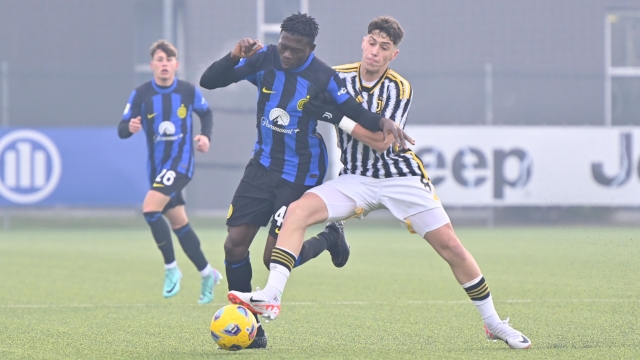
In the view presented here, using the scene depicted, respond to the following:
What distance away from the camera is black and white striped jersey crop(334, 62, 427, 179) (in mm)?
5969

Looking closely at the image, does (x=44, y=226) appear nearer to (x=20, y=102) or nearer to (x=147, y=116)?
(x=20, y=102)

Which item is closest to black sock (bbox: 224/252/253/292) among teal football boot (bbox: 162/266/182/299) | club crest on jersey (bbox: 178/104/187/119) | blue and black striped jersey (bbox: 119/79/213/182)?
teal football boot (bbox: 162/266/182/299)

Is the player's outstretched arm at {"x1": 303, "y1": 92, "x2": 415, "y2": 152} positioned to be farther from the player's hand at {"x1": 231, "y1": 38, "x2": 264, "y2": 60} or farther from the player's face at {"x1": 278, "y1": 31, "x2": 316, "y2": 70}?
the player's hand at {"x1": 231, "y1": 38, "x2": 264, "y2": 60}

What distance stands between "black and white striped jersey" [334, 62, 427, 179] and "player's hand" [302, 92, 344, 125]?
15cm

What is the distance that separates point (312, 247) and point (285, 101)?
3.01 ft

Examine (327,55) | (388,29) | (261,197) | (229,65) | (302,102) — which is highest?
(327,55)

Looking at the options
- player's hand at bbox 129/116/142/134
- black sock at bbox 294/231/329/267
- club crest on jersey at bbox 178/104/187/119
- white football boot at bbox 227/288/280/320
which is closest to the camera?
white football boot at bbox 227/288/280/320

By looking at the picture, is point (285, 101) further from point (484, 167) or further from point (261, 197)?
point (484, 167)

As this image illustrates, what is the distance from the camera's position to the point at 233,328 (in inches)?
214

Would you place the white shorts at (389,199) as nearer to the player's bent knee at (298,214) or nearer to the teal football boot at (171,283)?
the player's bent knee at (298,214)

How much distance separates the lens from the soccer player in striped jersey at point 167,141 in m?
8.93

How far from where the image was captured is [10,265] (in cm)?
1130

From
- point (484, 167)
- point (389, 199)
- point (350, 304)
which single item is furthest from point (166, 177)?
point (484, 167)

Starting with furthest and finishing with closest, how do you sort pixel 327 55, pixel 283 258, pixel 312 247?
1. pixel 327 55
2. pixel 312 247
3. pixel 283 258
